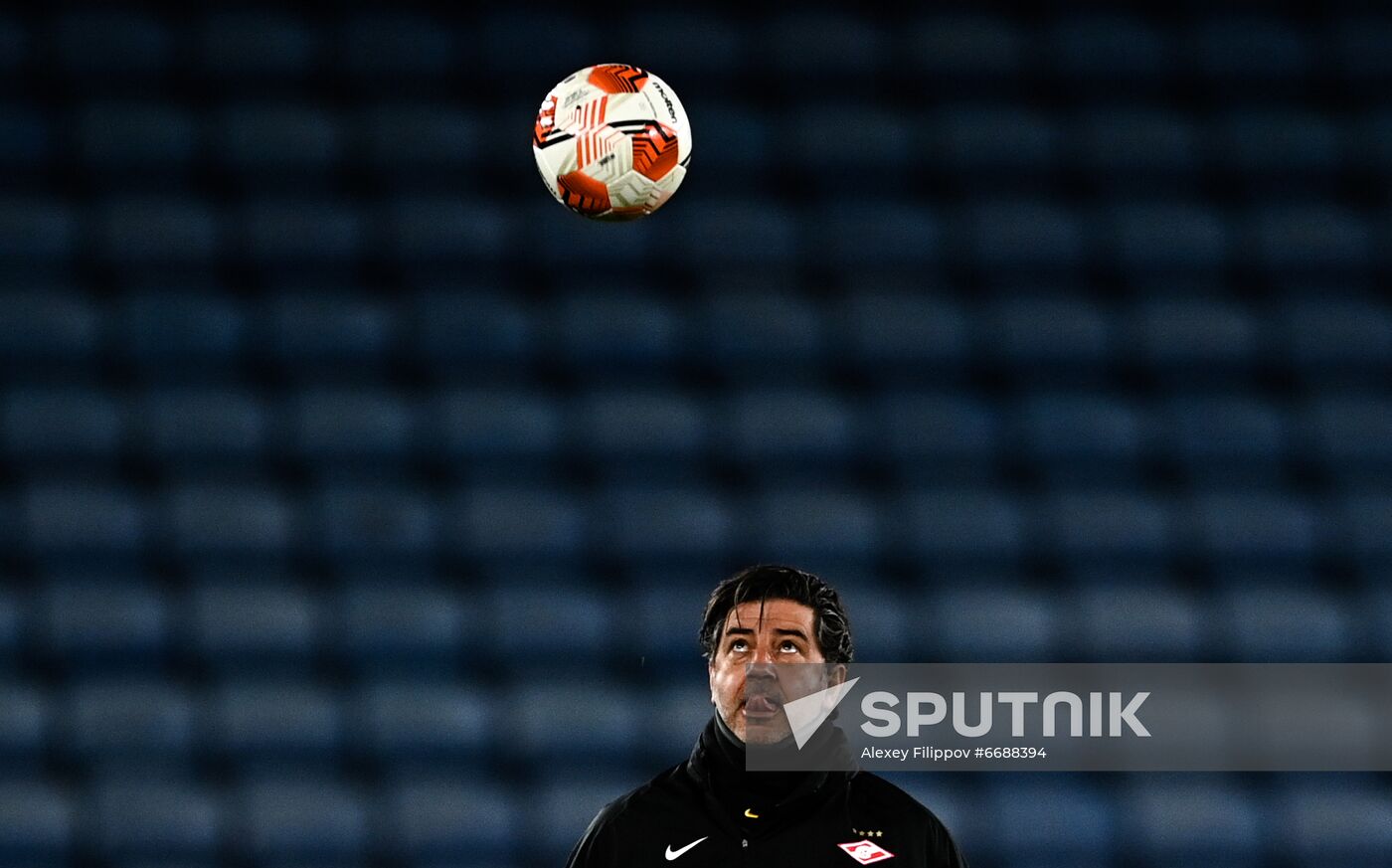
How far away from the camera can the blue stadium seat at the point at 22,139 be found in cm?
365

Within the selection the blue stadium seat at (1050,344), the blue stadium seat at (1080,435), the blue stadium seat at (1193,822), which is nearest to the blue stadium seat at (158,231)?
the blue stadium seat at (1050,344)

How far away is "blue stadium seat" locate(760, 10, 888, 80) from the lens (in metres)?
3.76

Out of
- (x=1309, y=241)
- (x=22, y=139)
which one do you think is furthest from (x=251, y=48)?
(x=1309, y=241)

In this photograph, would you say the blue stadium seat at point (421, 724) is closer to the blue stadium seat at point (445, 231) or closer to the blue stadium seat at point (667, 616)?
the blue stadium seat at point (667, 616)

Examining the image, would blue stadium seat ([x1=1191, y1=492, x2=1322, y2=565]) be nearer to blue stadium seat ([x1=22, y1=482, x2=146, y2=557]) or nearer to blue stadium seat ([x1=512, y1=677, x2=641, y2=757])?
blue stadium seat ([x1=512, y1=677, x2=641, y2=757])

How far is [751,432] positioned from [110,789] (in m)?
1.58

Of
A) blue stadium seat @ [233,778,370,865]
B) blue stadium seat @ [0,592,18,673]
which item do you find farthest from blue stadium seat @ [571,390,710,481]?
Answer: blue stadium seat @ [0,592,18,673]

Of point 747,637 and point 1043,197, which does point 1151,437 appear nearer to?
point 1043,197

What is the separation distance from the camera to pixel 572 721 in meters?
3.45

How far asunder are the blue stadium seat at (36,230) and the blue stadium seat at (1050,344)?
2102mm

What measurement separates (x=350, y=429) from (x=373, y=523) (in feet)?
0.72

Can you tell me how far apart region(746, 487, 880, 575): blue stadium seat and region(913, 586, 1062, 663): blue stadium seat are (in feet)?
0.63

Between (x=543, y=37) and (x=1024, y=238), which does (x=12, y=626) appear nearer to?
(x=543, y=37)

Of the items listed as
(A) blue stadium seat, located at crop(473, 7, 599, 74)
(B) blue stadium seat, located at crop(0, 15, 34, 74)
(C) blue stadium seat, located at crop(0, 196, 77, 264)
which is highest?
(A) blue stadium seat, located at crop(473, 7, 599, 74)
